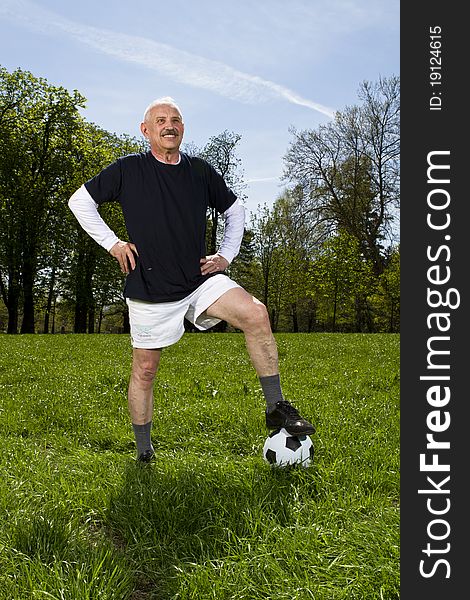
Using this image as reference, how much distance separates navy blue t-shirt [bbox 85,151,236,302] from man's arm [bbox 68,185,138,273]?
62 millimetres

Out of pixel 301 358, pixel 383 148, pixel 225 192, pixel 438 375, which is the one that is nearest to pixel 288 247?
pixel 383 148

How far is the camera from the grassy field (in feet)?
10.1

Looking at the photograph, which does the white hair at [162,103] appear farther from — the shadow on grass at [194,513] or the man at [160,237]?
the shadow on grass at [194,513]

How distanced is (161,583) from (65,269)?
114ft

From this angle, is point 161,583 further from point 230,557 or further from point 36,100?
point 36,100

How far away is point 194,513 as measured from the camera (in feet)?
12.7

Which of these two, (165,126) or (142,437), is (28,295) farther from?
(165,126)

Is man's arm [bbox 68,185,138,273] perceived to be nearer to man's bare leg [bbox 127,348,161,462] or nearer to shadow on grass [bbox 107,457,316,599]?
man's bare leg [bbox 127,348,161,462]

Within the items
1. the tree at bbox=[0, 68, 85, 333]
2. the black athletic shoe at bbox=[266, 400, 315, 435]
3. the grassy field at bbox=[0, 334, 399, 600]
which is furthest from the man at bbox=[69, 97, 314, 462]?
the tree at bbox=[0, 68, 85, 333]

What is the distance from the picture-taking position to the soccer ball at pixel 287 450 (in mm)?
4418

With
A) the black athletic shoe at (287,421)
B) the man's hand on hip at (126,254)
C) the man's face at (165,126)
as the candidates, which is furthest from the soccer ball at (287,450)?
the man's face at (165,126)

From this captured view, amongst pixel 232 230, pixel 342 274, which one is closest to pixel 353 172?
pixel 342 274

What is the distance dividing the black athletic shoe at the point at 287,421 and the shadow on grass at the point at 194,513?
0.85 feet

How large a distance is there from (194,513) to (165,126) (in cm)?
269
